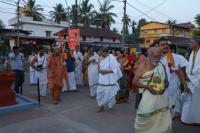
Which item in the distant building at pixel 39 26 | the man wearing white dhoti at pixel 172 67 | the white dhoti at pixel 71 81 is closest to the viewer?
the man wearing white dhoti at pixel 172 67

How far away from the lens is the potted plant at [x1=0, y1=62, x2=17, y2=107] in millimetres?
8469

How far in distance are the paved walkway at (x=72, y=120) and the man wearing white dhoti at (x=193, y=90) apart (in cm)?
23

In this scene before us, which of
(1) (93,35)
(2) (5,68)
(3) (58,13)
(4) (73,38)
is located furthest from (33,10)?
(2) (5,68)

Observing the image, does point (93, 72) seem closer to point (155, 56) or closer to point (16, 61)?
point (16, 61)

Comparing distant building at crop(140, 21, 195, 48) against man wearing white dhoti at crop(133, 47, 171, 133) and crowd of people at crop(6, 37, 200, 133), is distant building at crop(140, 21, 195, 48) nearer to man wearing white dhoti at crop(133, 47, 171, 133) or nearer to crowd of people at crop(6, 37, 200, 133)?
crowd of people at crop(6, 37, 200, 133)

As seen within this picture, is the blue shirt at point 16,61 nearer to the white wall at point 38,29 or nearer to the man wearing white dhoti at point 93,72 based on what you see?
the man wearing white dhoti at point 93,72

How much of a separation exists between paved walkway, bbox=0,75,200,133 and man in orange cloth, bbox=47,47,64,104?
1.34ft

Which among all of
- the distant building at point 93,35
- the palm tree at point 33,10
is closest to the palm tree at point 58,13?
the palm tree at point 33,10

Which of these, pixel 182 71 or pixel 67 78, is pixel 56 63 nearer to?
pixel 67 78

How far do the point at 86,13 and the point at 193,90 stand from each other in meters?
53.2

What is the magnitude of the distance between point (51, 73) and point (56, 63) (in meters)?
0.36

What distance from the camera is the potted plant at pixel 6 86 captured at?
8.47 metres

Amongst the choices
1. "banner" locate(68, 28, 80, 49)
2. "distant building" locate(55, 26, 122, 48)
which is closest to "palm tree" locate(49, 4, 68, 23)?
"distant building" locate(55, 26, 122, 48)

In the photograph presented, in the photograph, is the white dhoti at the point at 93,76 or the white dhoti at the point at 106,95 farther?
the white dhoti at the point at 93,76
